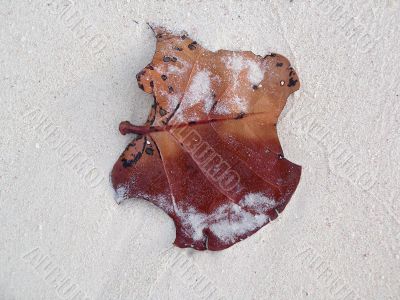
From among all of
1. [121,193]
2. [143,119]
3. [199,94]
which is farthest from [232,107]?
[121,193]

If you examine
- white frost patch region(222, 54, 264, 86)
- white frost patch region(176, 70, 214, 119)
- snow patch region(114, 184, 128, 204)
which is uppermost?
white frost patch region(222, 54, 264, 86)

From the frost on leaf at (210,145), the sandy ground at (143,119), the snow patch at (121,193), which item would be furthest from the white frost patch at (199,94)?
the snow patch at (121,193)

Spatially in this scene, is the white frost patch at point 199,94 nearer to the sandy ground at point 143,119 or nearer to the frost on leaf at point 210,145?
the frost on leaf at point 210,145

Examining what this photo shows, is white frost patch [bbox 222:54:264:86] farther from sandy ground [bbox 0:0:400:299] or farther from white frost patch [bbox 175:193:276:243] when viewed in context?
white frost patch [bbox 175:193:276:243]

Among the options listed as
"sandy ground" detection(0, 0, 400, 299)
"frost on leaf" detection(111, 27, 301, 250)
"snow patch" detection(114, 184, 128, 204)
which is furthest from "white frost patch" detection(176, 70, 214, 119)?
"snow patch" detection(114, 184, 128, 204)

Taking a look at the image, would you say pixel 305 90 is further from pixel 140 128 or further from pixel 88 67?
pixel 88 67

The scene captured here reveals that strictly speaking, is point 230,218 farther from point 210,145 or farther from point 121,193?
point 121,193
